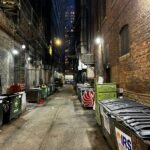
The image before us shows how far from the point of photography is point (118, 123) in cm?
461

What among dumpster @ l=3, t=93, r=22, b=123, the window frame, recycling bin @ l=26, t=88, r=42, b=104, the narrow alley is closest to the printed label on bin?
the narrow alley

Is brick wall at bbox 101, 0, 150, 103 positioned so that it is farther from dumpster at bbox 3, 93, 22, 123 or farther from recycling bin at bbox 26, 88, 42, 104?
recycling bin at bbox 26, 88, 42, 104

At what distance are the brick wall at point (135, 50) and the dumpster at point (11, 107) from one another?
4914mm

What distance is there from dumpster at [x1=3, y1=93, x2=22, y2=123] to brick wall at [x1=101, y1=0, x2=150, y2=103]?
16.1 ft

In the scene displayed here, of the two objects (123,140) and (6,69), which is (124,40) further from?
(6,69)

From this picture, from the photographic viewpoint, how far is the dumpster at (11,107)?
1013 centimetres

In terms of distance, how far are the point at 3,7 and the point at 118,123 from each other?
12683 mm

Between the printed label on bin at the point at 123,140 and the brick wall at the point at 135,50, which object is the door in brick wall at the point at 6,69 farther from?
the printed label on bin at the point at 123,140

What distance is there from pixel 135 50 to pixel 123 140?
4753 millimetres

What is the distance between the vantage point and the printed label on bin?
3878 millimetres

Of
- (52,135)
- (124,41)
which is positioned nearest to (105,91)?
(124,41)

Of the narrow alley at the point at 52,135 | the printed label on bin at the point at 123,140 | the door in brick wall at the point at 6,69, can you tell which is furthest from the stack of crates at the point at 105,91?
the door in brick wall at the point at 6,69

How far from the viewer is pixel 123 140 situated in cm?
424

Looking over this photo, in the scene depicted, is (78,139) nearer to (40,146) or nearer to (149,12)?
(40,146)
